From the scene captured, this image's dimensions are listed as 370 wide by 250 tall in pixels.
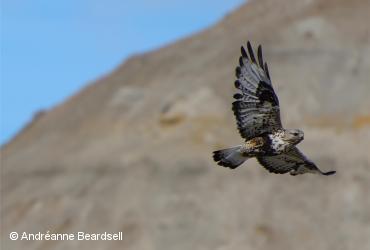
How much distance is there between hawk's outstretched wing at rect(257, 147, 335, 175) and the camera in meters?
19.1

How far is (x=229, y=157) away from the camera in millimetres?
18344

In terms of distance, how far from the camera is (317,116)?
38.8 meters

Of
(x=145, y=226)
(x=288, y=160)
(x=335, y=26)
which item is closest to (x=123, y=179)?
(x=145, y=226)

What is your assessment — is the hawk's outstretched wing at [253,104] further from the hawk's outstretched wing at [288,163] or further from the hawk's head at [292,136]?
the hawk's outstretched wing at [288,163]

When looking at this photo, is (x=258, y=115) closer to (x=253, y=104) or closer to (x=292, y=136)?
(x=253, y=104)

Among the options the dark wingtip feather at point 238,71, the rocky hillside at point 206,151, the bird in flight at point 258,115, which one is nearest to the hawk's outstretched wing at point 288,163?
the bird in flight at point 258,115

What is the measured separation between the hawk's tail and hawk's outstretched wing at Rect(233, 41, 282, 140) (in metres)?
0.35

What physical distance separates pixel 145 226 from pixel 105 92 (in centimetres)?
672

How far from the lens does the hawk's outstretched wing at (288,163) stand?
62.5 ft

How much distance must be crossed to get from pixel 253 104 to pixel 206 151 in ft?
64.4

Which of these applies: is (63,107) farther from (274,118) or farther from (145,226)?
(274,118)

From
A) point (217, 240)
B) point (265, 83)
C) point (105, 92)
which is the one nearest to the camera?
point (265, 83)

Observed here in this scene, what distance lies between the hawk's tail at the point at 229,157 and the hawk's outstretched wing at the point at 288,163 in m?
0.65
